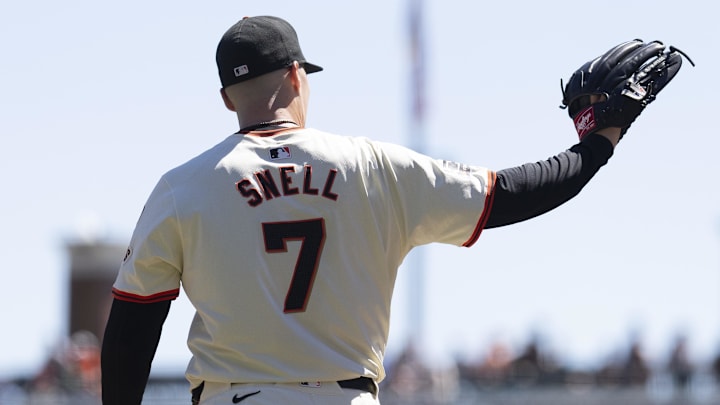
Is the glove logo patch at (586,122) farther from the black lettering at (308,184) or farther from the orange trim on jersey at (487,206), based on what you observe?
the black lettering at (308,184)

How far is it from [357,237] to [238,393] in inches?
21.8

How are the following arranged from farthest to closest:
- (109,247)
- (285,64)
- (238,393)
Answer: (109,247), (285,64), (238,393)

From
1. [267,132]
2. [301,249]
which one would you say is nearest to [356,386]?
[301,249]

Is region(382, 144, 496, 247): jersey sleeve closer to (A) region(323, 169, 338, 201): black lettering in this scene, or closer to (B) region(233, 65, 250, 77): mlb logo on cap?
(A) region(323, 169, 338, 201): black lettering

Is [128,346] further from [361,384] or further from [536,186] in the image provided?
[536,186]

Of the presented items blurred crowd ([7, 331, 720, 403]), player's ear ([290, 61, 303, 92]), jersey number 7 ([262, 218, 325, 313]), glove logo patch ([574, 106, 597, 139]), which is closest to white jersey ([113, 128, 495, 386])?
jersey number 7 ([262, 218, 325, 313])

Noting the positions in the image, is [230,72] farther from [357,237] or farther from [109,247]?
[109,247]

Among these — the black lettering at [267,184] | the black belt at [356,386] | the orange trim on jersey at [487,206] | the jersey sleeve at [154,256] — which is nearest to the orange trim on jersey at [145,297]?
the jersey sleeve at [154,256]

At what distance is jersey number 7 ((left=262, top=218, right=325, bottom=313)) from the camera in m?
3.78

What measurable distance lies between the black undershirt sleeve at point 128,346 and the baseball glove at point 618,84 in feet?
4.71

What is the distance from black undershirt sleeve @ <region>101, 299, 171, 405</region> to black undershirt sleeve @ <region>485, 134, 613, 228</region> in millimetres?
1017

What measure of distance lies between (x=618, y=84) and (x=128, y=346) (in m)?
1.70

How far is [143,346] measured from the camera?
3881mm

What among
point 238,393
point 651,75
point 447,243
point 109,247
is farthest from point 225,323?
point 109,247
